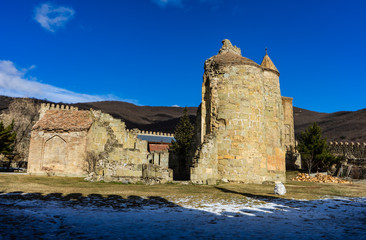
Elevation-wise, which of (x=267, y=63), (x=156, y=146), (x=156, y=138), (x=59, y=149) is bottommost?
(x=59, y=149)

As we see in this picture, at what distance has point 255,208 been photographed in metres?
6.44

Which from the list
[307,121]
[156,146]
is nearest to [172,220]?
[156,146]

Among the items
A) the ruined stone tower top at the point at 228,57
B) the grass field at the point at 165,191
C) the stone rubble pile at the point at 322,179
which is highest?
the ruined stone tower top at the point at 228,57

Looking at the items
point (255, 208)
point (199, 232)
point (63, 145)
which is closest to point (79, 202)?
→ point (199, 232)

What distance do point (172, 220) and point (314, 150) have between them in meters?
28.9

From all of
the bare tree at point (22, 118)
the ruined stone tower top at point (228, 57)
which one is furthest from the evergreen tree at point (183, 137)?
the bare tree at point (22, 118)

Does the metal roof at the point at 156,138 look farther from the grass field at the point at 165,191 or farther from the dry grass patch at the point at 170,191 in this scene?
the dry grass patch at the point at 170,191

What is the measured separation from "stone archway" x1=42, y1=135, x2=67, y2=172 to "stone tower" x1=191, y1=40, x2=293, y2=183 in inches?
504

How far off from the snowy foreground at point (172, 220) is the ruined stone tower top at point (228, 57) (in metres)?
11.8

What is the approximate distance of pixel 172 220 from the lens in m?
4.93

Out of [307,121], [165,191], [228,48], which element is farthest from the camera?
[307,121]

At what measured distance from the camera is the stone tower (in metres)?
15.5

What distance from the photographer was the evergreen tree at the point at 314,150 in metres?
28.9

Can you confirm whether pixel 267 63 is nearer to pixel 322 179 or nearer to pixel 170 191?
pixel 322 179
